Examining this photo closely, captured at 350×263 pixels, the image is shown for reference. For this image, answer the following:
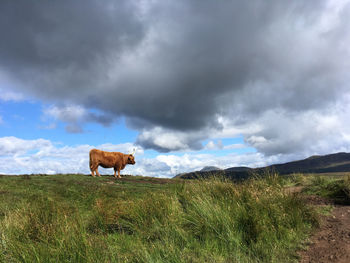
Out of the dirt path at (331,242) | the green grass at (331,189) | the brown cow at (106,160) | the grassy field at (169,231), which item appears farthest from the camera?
the brown cow at (106,160)

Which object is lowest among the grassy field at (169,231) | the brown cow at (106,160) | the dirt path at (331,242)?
the dirt path at (331,242)

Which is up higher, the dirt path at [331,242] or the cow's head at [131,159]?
the cow's head at [131,159]

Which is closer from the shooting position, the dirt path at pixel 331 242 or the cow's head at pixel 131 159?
the dirt path at pixel 331 242

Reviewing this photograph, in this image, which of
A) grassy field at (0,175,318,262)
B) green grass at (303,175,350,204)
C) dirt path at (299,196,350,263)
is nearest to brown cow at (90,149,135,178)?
grassy field at (0,175,318,262)

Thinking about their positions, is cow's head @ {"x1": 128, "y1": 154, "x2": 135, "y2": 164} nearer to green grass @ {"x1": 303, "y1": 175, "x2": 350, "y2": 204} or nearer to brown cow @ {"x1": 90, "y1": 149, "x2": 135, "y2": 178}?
brown cow @ {"x1": 90, "y1": 149, "x2": 135, "y2": 178}

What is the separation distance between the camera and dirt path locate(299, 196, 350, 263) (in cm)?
476

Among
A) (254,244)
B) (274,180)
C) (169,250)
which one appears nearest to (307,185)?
(274,180)

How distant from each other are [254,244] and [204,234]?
3.77 feet

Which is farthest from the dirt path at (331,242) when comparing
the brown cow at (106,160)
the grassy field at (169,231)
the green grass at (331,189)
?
the brown cow at (106,160)

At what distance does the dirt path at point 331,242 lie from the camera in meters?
4.76

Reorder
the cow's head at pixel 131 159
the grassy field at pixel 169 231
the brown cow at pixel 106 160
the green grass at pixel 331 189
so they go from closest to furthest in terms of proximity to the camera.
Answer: the grassy field at pixel 169 231 < the green grass at pixel 331 189 < the brown cow at pixel 106 160 < the cow's head at pixel 131 159

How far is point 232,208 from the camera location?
6.46 metres

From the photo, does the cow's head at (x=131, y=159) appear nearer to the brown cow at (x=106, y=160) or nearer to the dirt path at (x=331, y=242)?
the brown cow at (x=106, y=160)

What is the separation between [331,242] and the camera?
5.39 metres
